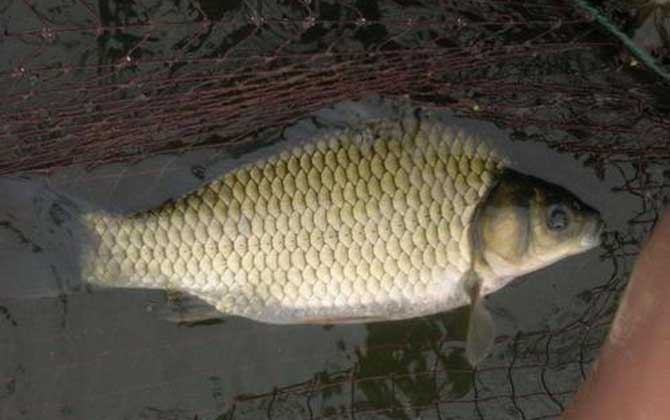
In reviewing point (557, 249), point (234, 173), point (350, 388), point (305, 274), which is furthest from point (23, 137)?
point (557, 249)

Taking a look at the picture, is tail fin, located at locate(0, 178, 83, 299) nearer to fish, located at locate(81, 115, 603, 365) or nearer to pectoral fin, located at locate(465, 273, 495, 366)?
fish, located at locate(81, 115, 603, 365)

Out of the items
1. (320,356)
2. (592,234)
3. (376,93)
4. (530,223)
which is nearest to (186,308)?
(320,356)

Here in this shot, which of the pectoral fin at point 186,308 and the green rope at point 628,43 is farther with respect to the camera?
the pectoral fin at point 186,308

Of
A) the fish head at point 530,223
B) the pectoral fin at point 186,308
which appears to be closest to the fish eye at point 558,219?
the fish head at point 530,223

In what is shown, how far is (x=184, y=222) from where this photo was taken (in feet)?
6.83

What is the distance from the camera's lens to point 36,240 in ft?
7.13

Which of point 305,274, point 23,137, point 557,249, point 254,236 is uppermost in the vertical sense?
point 23,137

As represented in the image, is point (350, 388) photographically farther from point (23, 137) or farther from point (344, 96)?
point (23, 137)

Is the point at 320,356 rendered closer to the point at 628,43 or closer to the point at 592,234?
the point at 592,234

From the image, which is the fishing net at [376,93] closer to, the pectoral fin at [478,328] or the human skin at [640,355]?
the pectoral fin at [478,328]

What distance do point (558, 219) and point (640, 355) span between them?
40cm

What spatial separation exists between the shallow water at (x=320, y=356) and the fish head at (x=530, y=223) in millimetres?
194

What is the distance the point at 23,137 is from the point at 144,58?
372 mm

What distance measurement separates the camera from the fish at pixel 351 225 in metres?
2.08
